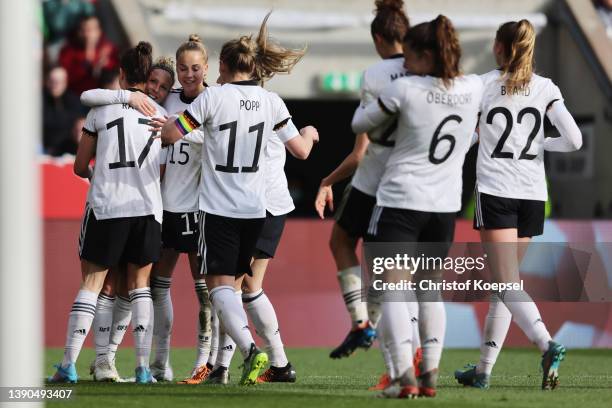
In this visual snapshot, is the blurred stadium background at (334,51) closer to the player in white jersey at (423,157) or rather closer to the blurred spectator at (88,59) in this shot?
the blurred spectator at (88,59)

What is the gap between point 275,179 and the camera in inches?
338

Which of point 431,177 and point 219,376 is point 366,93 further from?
point 219,376

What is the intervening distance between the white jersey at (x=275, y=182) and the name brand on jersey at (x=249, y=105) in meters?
0.97

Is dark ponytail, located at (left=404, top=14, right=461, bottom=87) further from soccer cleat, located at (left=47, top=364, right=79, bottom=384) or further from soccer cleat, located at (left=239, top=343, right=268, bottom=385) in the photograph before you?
soccer cleat, located at (left=47, top=364, right=79, bottom=384)

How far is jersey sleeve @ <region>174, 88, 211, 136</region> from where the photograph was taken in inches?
286

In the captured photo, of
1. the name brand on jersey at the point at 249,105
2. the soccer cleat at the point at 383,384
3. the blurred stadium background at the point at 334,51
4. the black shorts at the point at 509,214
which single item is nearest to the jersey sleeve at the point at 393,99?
the name brand on jersey at the point at 249,105

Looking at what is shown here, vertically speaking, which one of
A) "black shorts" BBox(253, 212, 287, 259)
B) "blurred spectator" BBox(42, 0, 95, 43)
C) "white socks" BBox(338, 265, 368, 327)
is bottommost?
"white socks" BBox(338, 265, 368, 327)

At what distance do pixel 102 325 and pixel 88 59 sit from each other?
1031 centimetres

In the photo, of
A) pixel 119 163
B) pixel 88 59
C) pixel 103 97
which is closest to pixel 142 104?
pixel 103 97

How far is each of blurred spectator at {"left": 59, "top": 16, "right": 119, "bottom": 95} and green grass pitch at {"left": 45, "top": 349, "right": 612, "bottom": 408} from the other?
801 centimetres

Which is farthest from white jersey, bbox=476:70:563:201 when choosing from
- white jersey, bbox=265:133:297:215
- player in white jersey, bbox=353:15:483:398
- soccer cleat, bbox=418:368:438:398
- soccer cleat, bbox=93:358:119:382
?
soccer cleat, bbox=93:358:119:382

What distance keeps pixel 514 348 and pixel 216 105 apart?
Answer: 280 inches

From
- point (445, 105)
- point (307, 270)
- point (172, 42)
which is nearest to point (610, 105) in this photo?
point (172, 42)

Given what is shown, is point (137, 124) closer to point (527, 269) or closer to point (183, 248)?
point (183, 248)
